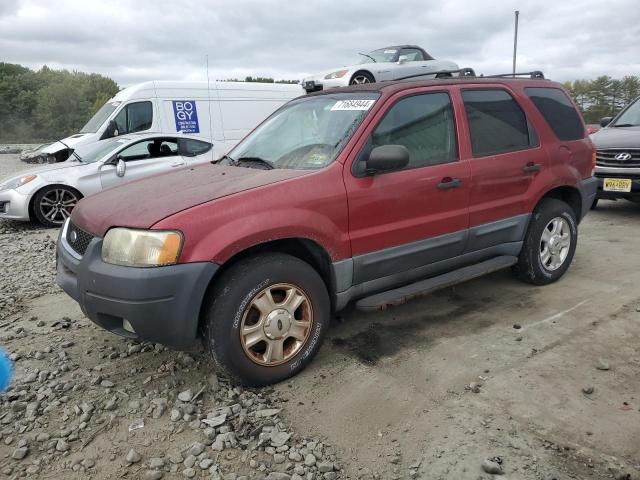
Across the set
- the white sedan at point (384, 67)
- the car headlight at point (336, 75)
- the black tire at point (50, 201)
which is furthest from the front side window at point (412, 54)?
the black tire at point (50, 201)

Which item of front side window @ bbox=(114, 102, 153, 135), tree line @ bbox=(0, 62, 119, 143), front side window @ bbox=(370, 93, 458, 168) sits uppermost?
tree line @ bbox=(0, 62, 119, 143)

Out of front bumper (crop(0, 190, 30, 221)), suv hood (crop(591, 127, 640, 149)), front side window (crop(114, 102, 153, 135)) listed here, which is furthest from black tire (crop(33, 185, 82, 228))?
suv hood (crop(591, 127, 640, 149))

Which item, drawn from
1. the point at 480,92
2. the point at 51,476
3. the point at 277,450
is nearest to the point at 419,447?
the point at 277,450

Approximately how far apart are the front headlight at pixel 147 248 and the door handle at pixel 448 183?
1876 millimetres

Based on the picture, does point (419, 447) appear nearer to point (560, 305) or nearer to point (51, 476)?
point (51, 476)

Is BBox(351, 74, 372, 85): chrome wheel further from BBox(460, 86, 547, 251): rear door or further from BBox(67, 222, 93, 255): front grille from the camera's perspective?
BBox(67, 222, 93, 255): front grille

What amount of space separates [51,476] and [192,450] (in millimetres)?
625

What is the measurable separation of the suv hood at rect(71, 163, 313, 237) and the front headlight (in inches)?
2.4

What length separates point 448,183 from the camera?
11.9 ft

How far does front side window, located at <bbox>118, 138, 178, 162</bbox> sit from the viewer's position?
8469 millimetres

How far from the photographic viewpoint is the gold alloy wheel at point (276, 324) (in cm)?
291

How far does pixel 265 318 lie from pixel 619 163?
624cm

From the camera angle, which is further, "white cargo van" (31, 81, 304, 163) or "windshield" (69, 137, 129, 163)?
"white cargo van" (31, 81, 304, 163)

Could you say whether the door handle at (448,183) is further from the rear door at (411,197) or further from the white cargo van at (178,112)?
the white cargo van at (178,112)
